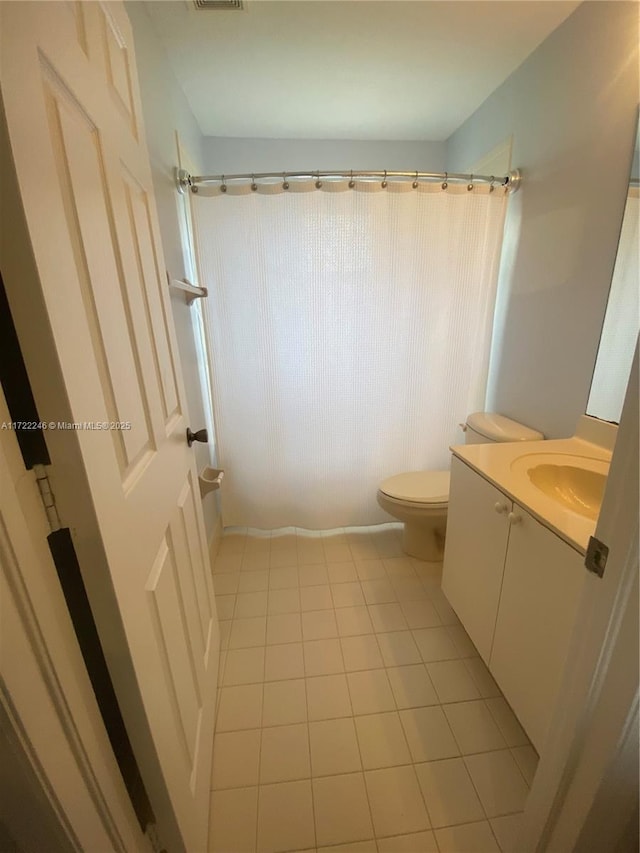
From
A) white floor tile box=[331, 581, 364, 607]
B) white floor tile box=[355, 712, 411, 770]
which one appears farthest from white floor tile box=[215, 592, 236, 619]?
white floor tile box=[355, 712, 411, 770]

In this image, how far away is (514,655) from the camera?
107 cm

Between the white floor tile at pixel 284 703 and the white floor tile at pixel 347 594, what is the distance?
421 mm

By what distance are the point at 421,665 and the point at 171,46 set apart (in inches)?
105

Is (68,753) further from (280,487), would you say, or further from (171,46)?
(171,46)

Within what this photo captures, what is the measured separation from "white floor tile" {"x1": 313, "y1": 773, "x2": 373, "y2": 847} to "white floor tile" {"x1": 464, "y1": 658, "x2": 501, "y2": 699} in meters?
0.54

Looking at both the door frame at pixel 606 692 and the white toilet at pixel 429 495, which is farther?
the white toilet at pixel 429 495

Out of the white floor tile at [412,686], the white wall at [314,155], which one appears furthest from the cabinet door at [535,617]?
the white wall at [314,155]

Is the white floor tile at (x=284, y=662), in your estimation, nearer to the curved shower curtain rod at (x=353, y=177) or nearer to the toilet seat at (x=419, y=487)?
the toilet seat at (x=419, y=487)

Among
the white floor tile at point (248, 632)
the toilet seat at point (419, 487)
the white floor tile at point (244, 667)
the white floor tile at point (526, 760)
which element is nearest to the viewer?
the white floor tile at point (526, 760)

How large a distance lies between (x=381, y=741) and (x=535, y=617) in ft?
2.18

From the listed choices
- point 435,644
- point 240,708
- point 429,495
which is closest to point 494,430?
point 429,495

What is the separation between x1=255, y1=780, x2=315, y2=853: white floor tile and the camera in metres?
0.94

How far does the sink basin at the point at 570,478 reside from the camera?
114cm

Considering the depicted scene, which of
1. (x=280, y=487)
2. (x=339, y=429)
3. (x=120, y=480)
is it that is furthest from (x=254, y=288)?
(x=120, y=480)
